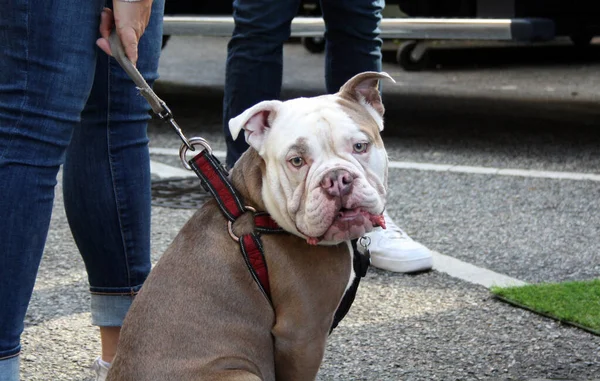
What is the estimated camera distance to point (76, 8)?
242cm

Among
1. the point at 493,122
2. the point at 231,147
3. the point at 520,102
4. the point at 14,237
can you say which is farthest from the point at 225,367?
the point at 520,102

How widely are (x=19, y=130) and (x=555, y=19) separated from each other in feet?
15.2

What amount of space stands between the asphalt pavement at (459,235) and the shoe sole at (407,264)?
0.03 meters

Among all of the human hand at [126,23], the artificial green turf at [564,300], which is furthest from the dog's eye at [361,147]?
the artificial green turf at [564,300]

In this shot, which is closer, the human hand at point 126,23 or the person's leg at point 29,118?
the person's leg at point 29,118

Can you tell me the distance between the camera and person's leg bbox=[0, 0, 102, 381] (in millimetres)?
2379

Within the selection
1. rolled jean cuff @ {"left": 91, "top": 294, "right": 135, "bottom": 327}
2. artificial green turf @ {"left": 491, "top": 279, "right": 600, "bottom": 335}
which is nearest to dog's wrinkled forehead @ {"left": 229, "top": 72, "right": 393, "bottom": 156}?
rolled jean cuff @ {"left": 91, "top": 294, "right": 135, "bottom": 327}

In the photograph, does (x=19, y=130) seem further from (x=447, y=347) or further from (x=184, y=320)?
(x=447, y=347)

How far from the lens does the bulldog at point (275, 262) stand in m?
2.35

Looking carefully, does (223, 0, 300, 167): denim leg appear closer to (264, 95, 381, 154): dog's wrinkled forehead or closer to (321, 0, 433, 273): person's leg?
(321, 0, 433, 273): person's leg

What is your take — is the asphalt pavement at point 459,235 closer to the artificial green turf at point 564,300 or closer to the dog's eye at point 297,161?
the artificial green turf at point 564,300

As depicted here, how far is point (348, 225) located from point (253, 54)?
5.04 ft

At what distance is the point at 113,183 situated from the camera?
9.36 ft

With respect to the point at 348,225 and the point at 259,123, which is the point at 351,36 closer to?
the point at 259,123
